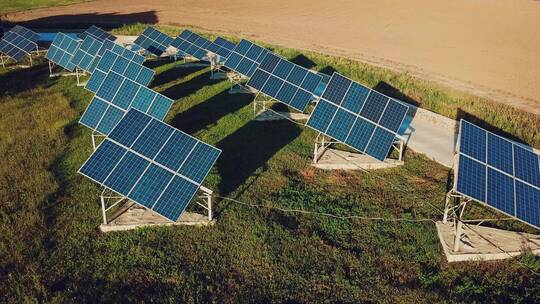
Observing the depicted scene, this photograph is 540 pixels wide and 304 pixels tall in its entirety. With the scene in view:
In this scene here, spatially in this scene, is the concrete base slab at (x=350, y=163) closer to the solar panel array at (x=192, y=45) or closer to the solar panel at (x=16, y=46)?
the solar panel array at (x=192, y=45)

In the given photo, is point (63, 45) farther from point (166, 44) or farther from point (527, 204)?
point (527, 204)

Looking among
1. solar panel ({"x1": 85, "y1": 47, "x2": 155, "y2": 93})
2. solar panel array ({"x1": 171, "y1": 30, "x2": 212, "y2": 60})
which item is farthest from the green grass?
solar panel ({"x1": 85, "y1": 47, "x2": 155, "y2": 93})

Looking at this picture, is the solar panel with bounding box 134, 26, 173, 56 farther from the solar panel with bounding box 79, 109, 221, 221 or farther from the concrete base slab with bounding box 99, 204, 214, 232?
the concrete base slab with bounding box 99, 204, 214, 232

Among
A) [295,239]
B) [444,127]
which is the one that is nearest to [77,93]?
[295,239]

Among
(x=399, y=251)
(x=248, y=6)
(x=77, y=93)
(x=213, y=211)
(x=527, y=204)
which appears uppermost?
(x=527, y=204)

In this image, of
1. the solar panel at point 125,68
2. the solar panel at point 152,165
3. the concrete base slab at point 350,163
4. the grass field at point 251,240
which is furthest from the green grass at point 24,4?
the concrete base slab at point 350,163

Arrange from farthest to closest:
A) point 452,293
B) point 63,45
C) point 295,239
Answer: point 63,45 → point 295,239 → point 452,293

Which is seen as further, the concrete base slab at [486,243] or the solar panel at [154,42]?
the solar panel at [154,42]
